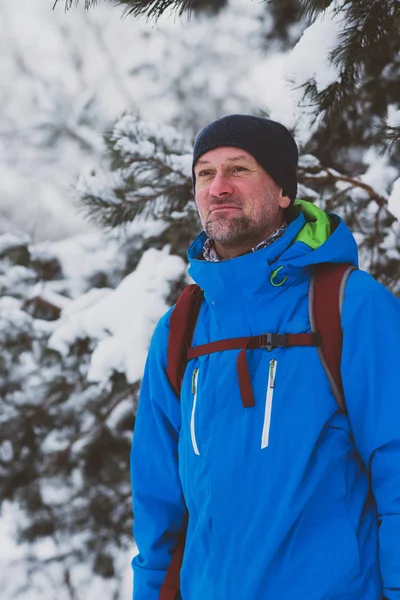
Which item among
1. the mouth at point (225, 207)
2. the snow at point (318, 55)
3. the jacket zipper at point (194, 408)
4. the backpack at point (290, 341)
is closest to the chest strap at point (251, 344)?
the backpack at point (290, 341)

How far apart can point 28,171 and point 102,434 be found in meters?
4.33

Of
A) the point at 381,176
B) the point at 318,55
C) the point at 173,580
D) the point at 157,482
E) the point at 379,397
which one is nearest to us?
the point at 379,397

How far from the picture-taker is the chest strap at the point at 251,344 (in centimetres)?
161

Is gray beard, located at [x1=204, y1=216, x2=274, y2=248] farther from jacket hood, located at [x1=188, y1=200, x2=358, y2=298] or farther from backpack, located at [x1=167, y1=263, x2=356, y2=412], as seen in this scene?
backpack, located at [x1=167, y1=263, x2=356, y2=412]

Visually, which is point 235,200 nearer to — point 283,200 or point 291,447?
point 283,200

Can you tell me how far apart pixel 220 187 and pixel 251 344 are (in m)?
0.55

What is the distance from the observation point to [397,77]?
319cm

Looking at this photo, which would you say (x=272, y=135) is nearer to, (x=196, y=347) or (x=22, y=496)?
(x=196, y=347)

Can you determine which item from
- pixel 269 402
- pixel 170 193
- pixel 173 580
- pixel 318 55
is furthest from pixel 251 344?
pixel 170 193

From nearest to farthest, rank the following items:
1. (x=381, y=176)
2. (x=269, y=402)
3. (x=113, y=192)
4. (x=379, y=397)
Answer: (x=379, y=397), (x=269, y=402), (x=381, y=176), (x=113, y=192)

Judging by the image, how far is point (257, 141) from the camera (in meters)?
2.01

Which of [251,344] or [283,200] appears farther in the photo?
[283,200]

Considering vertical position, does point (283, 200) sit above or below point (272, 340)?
above

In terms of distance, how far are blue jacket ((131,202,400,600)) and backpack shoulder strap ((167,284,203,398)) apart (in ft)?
0.18
